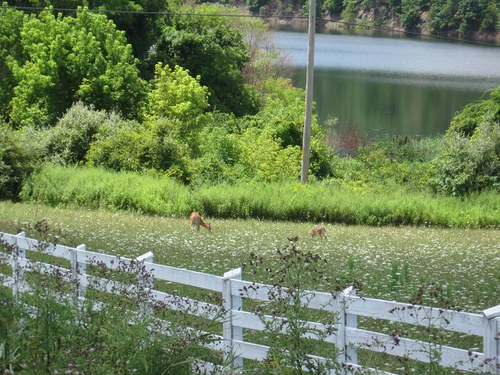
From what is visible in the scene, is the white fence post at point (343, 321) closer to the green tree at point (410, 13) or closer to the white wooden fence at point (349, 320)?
the white wooden fence at point (349, 320)

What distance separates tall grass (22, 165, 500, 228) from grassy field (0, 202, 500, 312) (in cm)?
125

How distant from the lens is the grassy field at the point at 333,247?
41.5ft

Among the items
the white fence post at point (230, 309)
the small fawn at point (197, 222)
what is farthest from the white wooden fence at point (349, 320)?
the small fawn at point (197, 222)

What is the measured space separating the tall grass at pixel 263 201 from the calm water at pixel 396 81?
33.5 meters

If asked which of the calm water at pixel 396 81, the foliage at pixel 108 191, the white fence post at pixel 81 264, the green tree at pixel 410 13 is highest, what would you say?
the white fence post at pixel 81 264

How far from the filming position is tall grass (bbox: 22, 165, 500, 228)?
23062mm

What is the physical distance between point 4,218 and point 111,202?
13.9ft

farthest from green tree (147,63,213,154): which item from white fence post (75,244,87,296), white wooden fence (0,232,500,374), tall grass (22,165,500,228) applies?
white wooden fence (0,232,500,374)

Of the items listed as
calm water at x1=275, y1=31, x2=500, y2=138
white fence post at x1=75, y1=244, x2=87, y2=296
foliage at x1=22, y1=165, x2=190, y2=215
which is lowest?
calm water at x1=275, y1=31, x2=500, y2=138

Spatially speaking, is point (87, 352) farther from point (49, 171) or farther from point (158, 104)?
point (158, 104)

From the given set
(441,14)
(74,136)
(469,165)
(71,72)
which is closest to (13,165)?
(74,136)

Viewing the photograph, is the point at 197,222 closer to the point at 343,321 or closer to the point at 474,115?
the point at 343,321

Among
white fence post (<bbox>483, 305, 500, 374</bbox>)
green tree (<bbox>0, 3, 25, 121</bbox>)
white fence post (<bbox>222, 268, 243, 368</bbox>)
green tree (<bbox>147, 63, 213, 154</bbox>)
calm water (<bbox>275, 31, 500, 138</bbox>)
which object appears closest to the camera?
white fence post (<bbox>483, 305, 500, 374</bbox>)

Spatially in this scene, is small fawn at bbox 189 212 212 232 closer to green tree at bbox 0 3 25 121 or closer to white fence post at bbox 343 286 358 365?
white fence post at bbox 343 286 358 365
